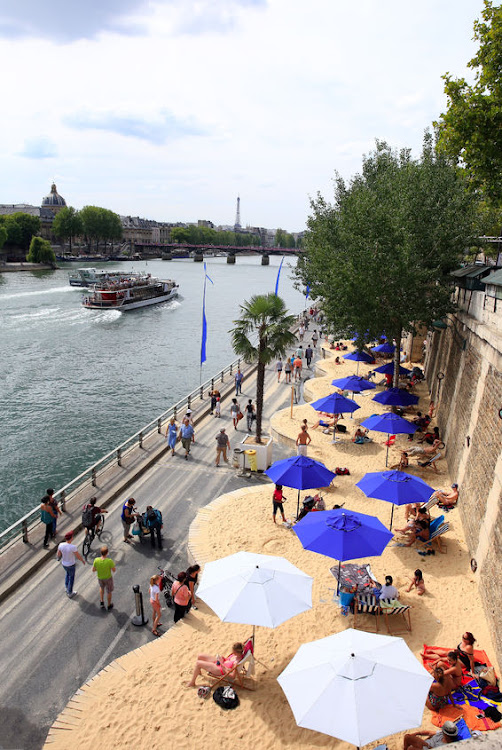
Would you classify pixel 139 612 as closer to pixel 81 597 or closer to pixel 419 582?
pixel 81 597

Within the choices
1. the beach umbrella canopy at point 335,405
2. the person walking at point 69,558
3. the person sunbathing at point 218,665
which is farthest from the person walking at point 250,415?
the person sunbathing at point 218,665

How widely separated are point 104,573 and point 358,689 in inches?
236

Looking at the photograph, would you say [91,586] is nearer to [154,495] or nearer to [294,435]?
[154,495]

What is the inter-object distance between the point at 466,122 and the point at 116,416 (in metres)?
21.8

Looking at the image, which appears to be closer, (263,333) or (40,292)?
(263,333)

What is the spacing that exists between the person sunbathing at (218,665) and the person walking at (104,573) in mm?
2811

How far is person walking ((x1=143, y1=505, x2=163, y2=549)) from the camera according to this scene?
12.6 metres

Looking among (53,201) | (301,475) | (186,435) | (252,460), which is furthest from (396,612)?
(53,201)

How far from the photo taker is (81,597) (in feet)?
36.1

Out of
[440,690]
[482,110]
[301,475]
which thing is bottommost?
[440,690]

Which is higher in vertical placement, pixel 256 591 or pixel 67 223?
pixel 67 223

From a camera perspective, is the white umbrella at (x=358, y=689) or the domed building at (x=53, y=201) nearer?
the white umbrella at (x=358, y=689)

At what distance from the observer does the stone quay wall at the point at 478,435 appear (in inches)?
401

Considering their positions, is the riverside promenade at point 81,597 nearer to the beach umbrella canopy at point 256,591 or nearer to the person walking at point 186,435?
the person walking at point 186,435
